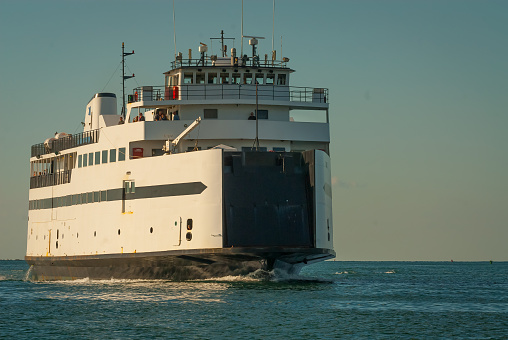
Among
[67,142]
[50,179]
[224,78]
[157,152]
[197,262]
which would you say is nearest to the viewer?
[197,262]

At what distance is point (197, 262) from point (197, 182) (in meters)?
2.88

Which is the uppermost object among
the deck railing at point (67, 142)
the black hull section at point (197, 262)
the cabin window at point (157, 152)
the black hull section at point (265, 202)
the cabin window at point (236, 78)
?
the cabin window at point (236, 78)

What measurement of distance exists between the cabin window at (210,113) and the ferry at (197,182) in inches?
1.6

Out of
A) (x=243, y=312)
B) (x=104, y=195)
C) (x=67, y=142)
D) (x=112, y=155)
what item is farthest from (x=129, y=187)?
(x=243, y=312)

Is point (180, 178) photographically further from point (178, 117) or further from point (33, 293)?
point (33, 293)

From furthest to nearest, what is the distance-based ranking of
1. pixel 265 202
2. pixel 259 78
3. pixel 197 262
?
pixel 259 78
pixel 197 262
pixel 265 202

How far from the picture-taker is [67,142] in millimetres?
37938

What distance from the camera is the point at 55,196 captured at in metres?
38.4

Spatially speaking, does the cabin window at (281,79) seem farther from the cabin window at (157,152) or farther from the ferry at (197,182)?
the cabin window at (157,152)

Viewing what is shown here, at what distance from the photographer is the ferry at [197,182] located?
90.8 feet

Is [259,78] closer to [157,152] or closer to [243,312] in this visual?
[157,152]

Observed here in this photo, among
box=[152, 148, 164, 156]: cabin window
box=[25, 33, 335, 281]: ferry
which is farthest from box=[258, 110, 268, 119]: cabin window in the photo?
box=[152, 148, 164, 156]: cabin window

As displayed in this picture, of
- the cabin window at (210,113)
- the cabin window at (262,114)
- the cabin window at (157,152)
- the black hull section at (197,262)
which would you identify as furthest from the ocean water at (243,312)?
the cabin window at (210,113)

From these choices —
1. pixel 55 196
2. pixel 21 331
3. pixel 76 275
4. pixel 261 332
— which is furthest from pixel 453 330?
pixel 55 196
